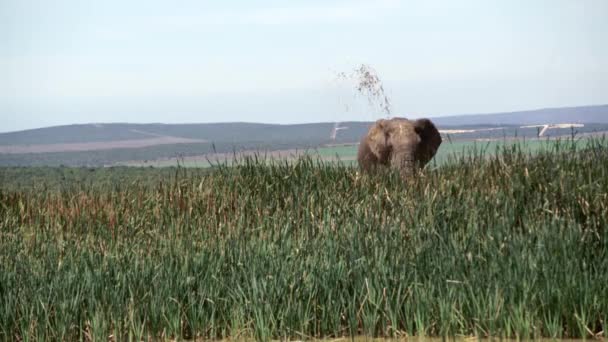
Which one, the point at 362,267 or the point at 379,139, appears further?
the point at 379,139

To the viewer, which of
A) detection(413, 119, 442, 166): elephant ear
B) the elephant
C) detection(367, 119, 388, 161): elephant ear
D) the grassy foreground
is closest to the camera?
the grassy foreground

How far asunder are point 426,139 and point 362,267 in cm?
1217

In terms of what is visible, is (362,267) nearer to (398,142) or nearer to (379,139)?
(398,142)

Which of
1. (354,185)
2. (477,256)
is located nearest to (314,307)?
(477,256)

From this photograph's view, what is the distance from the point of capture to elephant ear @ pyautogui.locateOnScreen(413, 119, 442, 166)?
2195 centimetres

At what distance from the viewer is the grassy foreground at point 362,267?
32.8 ft

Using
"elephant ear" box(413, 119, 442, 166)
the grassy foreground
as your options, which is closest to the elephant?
"elephant ear" box(413, 119, 442, 166)

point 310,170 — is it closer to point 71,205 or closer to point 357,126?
point 71,205

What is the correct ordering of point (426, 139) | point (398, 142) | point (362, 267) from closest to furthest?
point (362, 267), point (398, 142), point (426, 139)

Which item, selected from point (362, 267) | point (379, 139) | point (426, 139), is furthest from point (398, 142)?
point (362, 267)

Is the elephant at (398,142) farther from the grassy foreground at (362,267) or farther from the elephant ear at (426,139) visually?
the grassy foreground at (362,267)

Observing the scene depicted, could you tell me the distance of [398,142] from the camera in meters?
21.7

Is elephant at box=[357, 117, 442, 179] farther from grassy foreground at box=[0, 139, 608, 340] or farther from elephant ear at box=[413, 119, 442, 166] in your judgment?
grassy foreground at box=[0, 139, 608, 340]

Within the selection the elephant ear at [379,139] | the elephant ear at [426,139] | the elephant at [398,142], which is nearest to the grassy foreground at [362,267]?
the elephant at [398,142]
